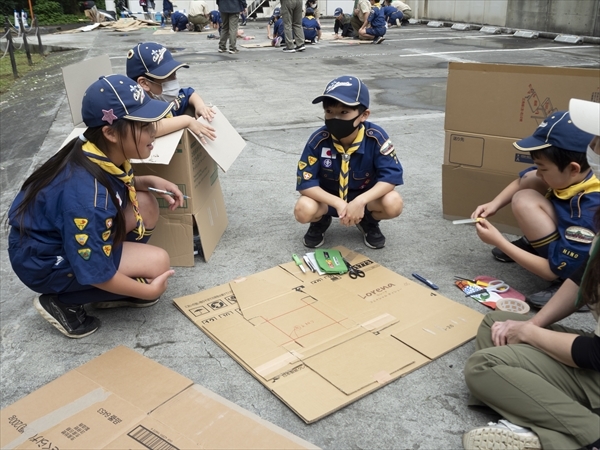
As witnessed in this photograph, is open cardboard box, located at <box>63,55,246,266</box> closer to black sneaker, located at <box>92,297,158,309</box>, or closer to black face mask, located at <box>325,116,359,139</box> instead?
black sneaker, located at <box>92,297,158,309</box>

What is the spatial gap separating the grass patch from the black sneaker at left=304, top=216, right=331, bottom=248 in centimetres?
738

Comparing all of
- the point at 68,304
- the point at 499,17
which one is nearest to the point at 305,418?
the point at 68,304

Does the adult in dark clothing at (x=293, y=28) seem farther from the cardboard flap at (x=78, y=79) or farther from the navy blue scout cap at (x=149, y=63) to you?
the cardboard flap at (x=78, y=79)

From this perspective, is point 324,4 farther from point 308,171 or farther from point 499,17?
point 308,171

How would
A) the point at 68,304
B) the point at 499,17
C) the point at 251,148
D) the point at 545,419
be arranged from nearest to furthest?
the point at 545,419
the point at 68,304
the point at 251,148
the point at 499,17

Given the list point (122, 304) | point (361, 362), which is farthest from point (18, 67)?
point (361, 362)

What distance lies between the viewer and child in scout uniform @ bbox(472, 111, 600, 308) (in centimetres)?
214

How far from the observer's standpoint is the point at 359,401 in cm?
188

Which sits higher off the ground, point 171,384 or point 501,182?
point 501,182

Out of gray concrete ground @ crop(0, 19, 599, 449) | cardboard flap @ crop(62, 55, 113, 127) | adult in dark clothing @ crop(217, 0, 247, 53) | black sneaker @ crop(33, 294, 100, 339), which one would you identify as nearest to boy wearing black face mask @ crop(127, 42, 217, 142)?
cardboard flap @ crop(62, 55, 113, 127)

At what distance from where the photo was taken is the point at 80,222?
1.99 meters

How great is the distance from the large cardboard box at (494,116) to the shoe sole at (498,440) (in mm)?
1613

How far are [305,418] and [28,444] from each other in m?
0.83

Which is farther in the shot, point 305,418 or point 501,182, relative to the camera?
point 501,182
